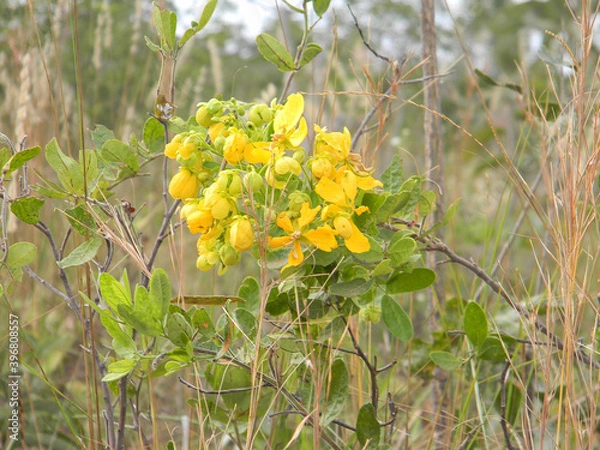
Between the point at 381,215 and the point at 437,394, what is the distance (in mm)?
537

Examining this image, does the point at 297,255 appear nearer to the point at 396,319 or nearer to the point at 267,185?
the point at 267,185

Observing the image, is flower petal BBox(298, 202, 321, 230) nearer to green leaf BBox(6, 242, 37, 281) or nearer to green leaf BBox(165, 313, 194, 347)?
green leaf BBox(165, 313, 194, 347)

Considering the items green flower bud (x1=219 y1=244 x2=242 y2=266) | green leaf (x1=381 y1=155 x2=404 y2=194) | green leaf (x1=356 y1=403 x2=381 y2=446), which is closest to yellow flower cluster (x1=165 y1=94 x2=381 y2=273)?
green flower bud (x1=219 y1=244 x2=242 y2=266)

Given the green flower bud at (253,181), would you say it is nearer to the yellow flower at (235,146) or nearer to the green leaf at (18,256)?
the yellow flower at (235,146)

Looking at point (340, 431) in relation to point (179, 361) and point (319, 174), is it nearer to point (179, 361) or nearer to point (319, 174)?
point (179, 361)

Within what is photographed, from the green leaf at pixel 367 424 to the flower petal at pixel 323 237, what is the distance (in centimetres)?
25

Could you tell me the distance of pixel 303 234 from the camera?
68cm

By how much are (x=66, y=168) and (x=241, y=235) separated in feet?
0.90

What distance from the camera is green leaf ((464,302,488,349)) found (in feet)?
2.88

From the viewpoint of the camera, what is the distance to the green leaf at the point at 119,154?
83 centimetres

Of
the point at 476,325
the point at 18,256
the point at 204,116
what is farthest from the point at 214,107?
the point at 476,325

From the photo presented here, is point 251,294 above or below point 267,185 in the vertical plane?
below

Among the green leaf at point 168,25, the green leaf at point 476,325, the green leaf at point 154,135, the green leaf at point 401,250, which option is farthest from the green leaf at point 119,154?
the green leaf at point 476,325

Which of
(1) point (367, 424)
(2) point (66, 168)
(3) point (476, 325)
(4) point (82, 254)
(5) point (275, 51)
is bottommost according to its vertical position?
(1) point (367, 424)
